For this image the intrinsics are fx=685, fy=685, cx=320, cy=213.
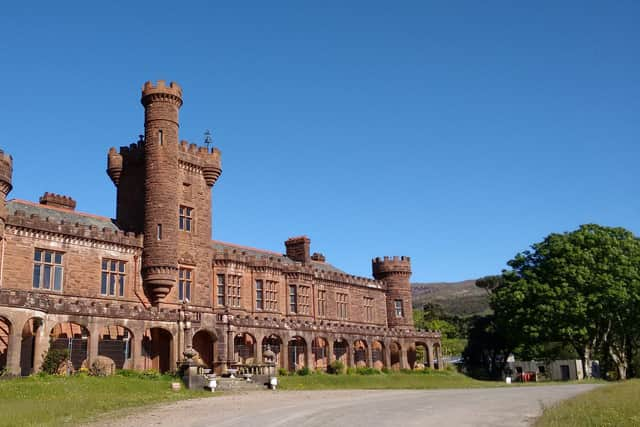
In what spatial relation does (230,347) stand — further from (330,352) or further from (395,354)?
(395,354)

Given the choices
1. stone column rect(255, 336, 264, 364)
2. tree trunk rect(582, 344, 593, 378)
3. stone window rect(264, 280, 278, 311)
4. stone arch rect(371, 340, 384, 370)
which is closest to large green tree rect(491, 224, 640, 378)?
tree trunk rect(582, 344, 593, 378)

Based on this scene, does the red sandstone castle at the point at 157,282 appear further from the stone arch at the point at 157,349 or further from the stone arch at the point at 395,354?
the stone arch at the point at 395,354

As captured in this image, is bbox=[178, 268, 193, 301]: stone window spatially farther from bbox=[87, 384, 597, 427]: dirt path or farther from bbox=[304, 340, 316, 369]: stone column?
bbox=[87, 384, 597, 427]: dirt path

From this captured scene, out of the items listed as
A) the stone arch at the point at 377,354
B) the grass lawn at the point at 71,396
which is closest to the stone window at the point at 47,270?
the grass lawn at the point at 71,396

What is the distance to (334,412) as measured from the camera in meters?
21.8

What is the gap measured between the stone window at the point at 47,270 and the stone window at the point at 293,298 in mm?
19574

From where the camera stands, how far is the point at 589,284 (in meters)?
51.7

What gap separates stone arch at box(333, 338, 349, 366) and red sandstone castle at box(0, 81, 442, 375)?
11 cm

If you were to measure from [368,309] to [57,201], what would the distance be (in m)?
29.5

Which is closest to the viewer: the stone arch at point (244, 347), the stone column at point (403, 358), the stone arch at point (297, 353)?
the stone arch at point (244, 347)

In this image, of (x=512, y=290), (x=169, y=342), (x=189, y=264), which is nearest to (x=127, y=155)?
(x=189, y=264)

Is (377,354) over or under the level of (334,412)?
over

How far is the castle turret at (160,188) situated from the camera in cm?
4228

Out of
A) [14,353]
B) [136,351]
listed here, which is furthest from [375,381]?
[14,353]
